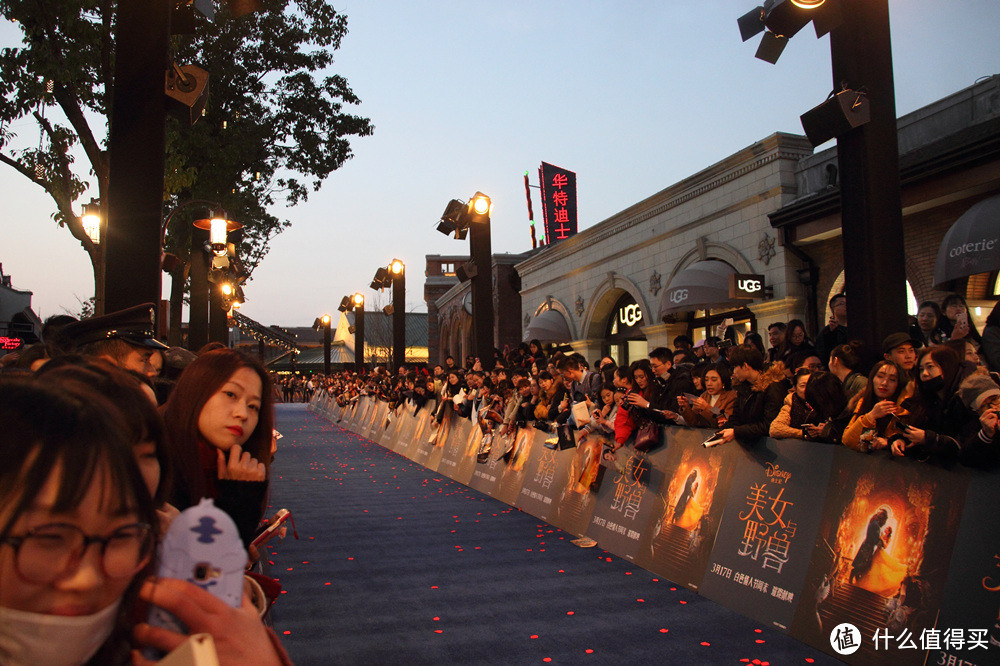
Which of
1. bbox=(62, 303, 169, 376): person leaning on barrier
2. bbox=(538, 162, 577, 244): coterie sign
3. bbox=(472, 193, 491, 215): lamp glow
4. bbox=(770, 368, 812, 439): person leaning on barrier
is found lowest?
bbox=(770, 368, 812, 439): person leaning on barrier

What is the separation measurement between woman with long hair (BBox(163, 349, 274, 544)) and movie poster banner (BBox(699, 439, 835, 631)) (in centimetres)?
383

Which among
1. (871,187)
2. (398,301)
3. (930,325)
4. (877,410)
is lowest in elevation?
(877,410)

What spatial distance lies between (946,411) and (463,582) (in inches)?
146

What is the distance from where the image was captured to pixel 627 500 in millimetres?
7199

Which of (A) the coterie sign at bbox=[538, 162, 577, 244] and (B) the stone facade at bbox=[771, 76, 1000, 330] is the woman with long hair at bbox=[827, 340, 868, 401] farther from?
(A) the coterie sign at bbox=[538, 162, 577, 244]

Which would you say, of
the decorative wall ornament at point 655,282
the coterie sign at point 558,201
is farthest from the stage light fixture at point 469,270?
the coterie sign at point 558,201

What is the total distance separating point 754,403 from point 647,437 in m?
1.28

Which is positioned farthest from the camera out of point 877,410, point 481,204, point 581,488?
point 481,204

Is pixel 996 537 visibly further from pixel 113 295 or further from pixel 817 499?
pixel 113 295

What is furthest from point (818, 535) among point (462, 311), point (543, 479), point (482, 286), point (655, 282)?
point (462, 311)

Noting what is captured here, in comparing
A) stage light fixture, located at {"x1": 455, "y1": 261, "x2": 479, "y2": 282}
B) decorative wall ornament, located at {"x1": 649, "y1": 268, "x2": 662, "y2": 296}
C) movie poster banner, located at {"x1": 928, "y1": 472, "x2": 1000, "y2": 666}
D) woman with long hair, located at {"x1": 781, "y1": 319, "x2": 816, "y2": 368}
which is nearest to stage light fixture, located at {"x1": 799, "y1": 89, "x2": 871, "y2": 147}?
woman with long hair, located at {"x1": 781, "y1": 319, "x2": 816, "y2": 368}

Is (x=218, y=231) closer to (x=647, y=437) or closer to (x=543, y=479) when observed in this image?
(x=543, y=479)

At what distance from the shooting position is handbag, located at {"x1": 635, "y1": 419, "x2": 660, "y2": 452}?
7.09 meters

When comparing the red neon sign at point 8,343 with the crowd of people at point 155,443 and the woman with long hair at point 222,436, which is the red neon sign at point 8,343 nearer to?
the crowd of people at point 155,443
